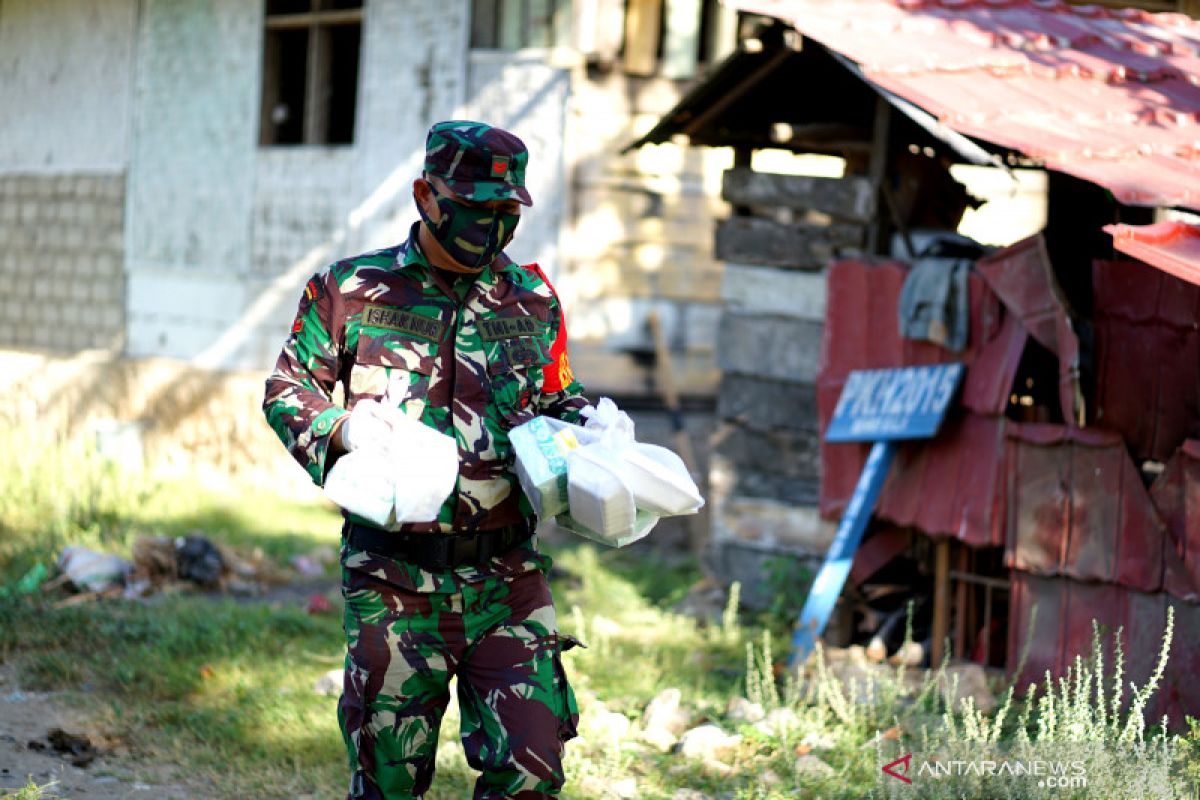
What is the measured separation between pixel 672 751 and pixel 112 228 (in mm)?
9015

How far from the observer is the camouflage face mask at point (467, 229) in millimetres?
3682

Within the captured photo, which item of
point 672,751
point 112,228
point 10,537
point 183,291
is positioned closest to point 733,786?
point 672,751

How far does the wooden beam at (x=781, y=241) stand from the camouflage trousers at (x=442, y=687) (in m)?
4.46

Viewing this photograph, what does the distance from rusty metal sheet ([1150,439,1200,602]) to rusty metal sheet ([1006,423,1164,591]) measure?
0.04m

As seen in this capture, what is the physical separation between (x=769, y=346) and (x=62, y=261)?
309 inches

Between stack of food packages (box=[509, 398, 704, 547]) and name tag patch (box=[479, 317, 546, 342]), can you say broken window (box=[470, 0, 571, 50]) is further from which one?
stack of food packages (box=[509, 398, 704, 547])

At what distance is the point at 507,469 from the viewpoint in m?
3.77

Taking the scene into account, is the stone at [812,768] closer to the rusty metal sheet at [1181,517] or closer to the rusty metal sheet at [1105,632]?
the rusty metal sheet at [1105,632]

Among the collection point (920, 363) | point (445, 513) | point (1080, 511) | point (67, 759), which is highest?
point (445, 513)

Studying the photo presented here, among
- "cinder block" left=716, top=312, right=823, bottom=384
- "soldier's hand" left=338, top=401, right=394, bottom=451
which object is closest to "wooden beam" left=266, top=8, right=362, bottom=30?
"cinder block" left=716, top=312, right=823, bottom=384

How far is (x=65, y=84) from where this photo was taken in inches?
533

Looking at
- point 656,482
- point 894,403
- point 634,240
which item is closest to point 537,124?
point 634,240

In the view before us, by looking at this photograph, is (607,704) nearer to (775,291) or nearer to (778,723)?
(778,723)

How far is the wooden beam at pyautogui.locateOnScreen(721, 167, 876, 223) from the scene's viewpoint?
755 centimetres
